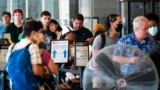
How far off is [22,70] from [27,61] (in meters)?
0.11

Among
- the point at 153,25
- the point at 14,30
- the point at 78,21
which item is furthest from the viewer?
the point at 14,30

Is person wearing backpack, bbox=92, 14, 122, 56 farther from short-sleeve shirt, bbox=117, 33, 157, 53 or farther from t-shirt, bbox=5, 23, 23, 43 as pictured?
t-shirt, bbox=5, 23, 23, 43

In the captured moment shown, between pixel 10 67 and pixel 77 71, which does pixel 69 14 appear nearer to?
pixel 77 71

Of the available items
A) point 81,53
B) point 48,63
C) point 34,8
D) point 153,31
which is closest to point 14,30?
point 81,53

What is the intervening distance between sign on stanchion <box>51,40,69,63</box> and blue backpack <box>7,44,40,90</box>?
2140mm

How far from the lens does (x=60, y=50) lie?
698cm

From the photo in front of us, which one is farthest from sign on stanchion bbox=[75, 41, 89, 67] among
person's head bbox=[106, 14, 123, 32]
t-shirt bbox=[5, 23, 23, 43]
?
t-shirt bbox=[5, 23, 23, 43]

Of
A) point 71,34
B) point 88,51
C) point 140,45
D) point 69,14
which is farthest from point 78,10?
point 140,45

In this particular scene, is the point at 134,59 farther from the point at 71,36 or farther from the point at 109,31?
the point at 71,36

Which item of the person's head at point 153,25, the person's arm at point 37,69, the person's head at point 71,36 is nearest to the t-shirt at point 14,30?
the person's head at point 71,36

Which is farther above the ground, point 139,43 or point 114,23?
point 114,23

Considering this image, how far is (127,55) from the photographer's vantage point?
4.39m

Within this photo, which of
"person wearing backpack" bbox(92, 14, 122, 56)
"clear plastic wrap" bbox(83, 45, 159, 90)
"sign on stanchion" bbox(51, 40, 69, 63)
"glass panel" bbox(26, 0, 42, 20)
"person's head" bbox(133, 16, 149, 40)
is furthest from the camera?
"glass panel" bbox(26, 0, 42, 20)

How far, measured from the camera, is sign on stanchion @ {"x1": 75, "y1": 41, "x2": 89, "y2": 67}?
6.52 m
